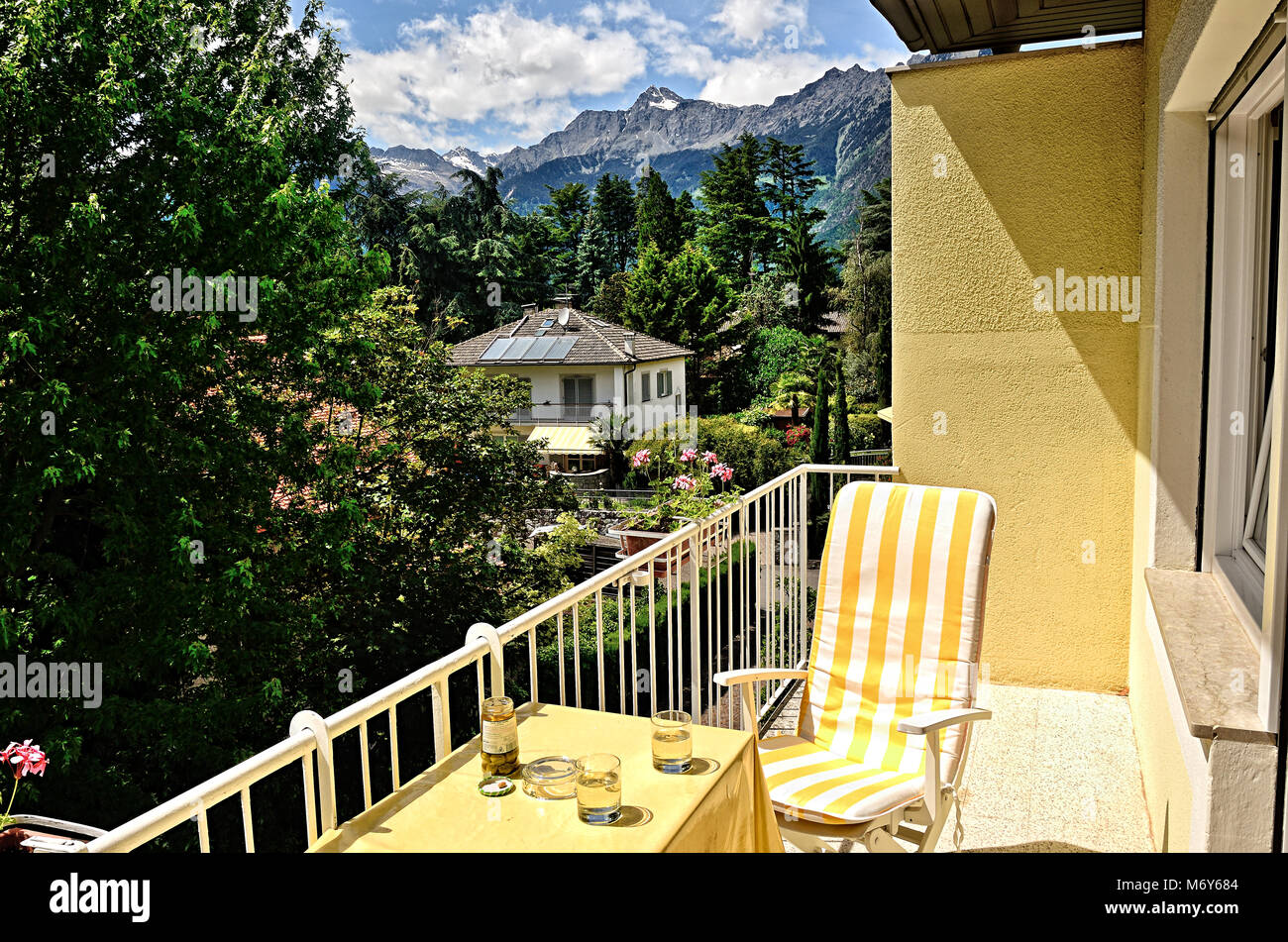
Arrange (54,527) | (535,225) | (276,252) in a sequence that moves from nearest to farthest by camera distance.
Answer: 1. (54,527)
2. (276,252)
3. (535,225)

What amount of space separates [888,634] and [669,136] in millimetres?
122056

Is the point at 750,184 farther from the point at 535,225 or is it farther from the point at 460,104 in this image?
the point at 460,104

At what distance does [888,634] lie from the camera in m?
2.91

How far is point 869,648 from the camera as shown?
2.94 m

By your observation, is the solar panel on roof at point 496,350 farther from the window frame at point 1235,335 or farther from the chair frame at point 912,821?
the chair frame at point 912,821

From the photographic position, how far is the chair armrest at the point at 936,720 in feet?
7.47

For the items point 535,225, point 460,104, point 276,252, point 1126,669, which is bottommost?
point 1126,669

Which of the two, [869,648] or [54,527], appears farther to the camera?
[54,527]

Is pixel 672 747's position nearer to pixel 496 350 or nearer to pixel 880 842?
pixel 880 842

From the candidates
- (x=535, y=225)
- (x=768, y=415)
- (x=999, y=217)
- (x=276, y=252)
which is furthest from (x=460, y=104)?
(x=999, y=217)

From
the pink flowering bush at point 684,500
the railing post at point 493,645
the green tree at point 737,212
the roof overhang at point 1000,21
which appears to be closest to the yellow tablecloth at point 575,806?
the railing post at point 493,645

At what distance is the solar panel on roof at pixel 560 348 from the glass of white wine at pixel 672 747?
2998 centimetres

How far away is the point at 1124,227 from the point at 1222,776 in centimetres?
311
